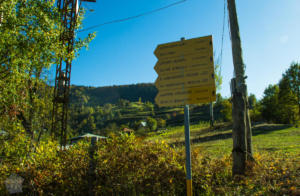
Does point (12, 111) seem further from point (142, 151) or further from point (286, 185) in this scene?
point (286, 185)

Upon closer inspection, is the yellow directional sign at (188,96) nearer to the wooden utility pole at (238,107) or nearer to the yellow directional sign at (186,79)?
the yellow directional sign at (186,79)

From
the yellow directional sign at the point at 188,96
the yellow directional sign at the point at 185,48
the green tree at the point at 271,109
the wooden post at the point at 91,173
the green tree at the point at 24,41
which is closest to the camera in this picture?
the yellow directional sign at the point at 188,96

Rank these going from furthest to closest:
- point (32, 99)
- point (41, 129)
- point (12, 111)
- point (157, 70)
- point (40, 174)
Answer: point (41, 129), point (32, 99), point (12, 111), point (40, 174), point (157, 70)

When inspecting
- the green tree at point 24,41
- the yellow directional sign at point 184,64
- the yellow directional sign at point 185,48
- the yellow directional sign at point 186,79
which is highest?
the green tree at point 24,41

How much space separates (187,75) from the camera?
3.40 m

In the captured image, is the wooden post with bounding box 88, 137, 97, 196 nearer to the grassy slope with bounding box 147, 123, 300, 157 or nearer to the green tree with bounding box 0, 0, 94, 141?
the grassy slope with bounding box 147, 123, 300, 157

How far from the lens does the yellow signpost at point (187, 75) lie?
129 inches

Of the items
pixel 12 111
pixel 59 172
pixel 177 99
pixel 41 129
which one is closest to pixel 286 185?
pixel 177 99

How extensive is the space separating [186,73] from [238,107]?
7.14 ft

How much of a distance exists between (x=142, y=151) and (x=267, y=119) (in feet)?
129

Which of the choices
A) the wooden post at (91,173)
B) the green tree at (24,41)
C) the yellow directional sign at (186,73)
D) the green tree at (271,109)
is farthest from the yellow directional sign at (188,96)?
the green tree at (271,109)

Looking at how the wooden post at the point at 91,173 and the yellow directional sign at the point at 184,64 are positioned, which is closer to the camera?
the yellow directional sign at the point at 184,64

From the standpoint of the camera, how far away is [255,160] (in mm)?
4734

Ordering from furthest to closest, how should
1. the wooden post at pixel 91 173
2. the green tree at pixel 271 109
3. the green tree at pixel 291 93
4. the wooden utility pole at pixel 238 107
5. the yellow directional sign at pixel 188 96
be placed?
1. the green tree at pixel 271 109
2. the green tree at pixel 291 93
3. the wooden utility pole at pixel 238 107
4. the wooden post at pixel 91 173
5. the yellow directional sign at pixel 188 96
